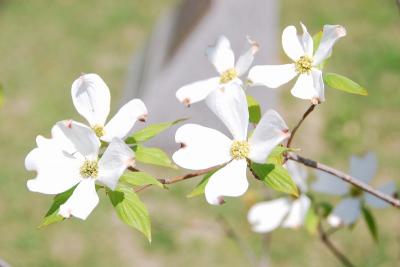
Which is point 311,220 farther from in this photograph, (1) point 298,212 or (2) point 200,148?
(2) point 200,148

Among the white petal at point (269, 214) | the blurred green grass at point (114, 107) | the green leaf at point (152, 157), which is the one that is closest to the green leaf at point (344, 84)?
the green leaf at point (152, 157)

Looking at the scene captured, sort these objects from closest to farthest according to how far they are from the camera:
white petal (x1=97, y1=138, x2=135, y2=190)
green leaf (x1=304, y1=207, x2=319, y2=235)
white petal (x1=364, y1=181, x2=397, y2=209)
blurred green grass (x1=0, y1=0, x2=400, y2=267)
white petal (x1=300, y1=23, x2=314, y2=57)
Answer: white petal (x1=97, y1=138, x2=135, y2=190), white petal (x1=300, y1=23, x2=314, y2=57), white petal (x1=364, y1=181, x2=397, y2=209), green leaf (x1=304, y1=207, x2=319, y2=235), blurred green grass (x1=0, y1=0, x2=400, y2=267)

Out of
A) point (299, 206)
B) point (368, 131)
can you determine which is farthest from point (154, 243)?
point (299, 206)

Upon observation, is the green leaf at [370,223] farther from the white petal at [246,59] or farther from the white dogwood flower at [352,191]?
the white petal at [246,59]

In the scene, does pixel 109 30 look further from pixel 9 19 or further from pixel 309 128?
pixel 309 128

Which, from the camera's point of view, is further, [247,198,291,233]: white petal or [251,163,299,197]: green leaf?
[247,198,291,233]: white petal

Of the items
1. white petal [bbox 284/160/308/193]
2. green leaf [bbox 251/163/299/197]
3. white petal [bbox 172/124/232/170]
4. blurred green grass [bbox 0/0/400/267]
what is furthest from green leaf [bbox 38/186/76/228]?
blurred green grass [bbox 0/0/400/267]

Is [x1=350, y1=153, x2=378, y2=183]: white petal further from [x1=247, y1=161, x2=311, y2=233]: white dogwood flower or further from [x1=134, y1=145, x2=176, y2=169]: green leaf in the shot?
[x1=134, y1=145, x2=176, y2=169]: green leaf
